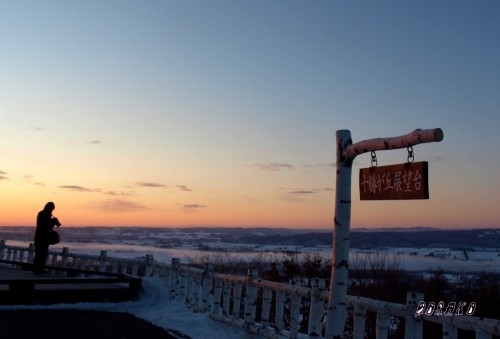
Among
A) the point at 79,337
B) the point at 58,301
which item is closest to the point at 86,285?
the point at 58,301

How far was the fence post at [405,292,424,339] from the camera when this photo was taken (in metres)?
6.21

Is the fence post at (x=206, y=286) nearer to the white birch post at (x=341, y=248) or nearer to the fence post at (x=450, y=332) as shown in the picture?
the white birch post at (x=341, y=248)

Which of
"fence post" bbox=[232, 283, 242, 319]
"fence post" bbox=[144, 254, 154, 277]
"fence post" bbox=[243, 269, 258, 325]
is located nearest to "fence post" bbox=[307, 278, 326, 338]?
"fence post" bbox=[243, 269, 258, 325]

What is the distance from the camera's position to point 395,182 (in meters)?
5.59

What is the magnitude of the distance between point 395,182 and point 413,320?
5.40ft

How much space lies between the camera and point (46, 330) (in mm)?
9773

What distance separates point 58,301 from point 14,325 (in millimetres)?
2355

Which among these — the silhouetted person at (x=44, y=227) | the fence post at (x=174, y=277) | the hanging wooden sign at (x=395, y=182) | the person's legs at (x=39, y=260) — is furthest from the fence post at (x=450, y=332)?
the person's legs at (x=39, y=260)

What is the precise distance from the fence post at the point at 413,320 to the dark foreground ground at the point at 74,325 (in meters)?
4.69

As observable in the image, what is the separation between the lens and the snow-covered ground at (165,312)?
33.1ft

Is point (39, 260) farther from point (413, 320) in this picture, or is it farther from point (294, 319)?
point (413, 320)

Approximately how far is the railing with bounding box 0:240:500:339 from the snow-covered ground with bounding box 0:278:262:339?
0.16 m

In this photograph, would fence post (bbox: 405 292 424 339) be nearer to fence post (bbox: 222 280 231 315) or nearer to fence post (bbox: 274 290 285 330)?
fence post (bbox: 274 290 285 330)

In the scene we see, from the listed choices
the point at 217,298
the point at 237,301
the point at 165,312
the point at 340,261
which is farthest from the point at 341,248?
the point at 165,312
